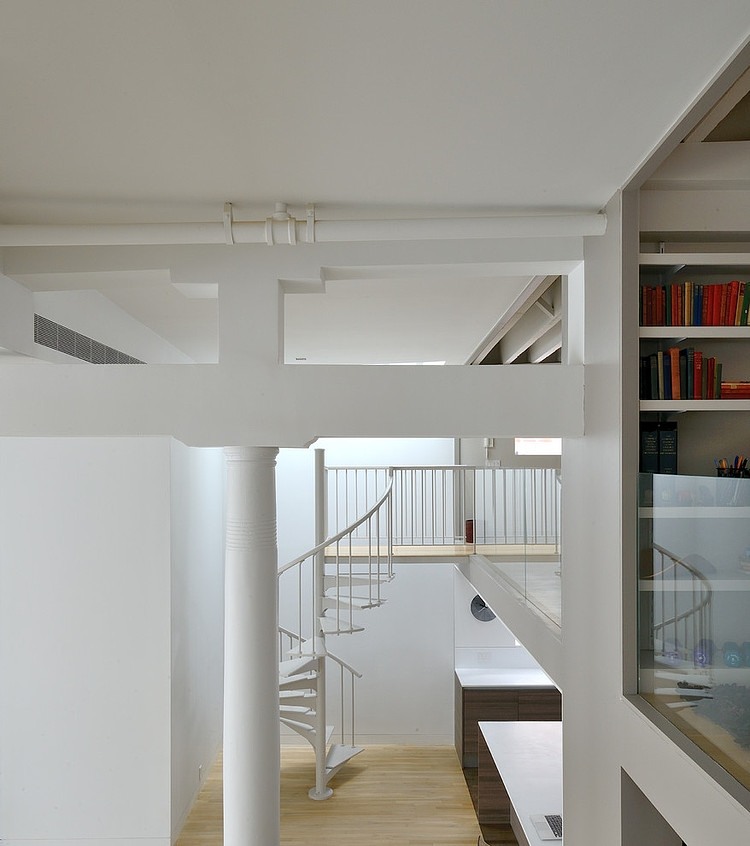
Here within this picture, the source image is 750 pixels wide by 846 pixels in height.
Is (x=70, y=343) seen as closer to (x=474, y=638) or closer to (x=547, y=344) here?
(x=547, y=344)

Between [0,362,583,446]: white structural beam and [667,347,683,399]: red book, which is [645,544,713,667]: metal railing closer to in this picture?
[667,347,683,399]: red book

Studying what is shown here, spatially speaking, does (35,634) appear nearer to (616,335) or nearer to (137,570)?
(137,570)

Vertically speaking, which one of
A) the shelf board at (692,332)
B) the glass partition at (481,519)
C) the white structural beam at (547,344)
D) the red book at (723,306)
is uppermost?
the white structural beam at (547,344)

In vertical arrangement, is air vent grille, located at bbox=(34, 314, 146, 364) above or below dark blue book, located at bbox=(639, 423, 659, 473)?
above

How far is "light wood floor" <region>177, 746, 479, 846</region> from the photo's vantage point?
6422mm

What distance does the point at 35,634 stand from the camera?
5789mm

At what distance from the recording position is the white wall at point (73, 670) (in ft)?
19.0

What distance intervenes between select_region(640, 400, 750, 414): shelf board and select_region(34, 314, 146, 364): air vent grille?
2907mm

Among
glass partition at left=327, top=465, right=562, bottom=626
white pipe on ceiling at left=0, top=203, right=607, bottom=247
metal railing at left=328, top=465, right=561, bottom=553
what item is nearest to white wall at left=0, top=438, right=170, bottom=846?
glass partition at left=327, top=465, right=562, bottom=626

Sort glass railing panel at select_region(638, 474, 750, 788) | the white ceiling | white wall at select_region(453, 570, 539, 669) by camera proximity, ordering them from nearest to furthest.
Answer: the white ceiling
glass railing panel at select_region(638, 474, 750, 788)
white wall at select_region(453, 570, 539, 669)

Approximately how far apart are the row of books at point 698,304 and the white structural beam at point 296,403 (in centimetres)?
38

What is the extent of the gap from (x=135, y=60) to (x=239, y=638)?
2.30 metres

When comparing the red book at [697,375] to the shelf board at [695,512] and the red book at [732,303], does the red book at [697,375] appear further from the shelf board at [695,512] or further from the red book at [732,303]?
the shelf board at [695,512]

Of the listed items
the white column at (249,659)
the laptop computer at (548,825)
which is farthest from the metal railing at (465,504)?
the laptop computer at (548,825)
